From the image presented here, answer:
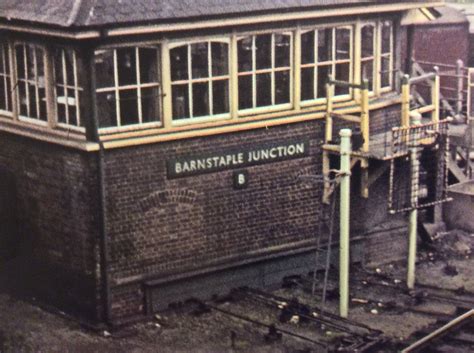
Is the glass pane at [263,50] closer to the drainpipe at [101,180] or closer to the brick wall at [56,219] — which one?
the drainpipe at [101,180]

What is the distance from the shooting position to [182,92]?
1650 cm

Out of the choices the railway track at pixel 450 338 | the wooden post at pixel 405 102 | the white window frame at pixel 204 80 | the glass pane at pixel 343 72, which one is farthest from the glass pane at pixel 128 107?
the railway track at pixel 450 338

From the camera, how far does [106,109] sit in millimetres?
15867

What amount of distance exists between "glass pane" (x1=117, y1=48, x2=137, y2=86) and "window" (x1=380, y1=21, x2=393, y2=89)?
5053 mm

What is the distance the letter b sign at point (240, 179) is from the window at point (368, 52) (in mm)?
3040

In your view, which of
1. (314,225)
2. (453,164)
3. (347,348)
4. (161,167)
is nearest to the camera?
(347,348)

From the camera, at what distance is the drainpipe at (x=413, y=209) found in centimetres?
1739

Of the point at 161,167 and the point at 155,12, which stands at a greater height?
the point at 155,12

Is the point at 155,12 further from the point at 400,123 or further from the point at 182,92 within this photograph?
the point at 400,123

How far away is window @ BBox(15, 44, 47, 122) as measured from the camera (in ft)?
54.5

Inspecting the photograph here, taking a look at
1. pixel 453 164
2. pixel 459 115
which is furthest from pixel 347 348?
pixel 459 115

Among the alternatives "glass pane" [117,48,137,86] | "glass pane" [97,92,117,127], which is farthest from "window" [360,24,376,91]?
"glass pane" [97,92,117,127]

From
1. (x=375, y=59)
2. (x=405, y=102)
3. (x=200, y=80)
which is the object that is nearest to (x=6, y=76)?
(x=200, y=80)

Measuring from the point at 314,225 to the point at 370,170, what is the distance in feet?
4.47
